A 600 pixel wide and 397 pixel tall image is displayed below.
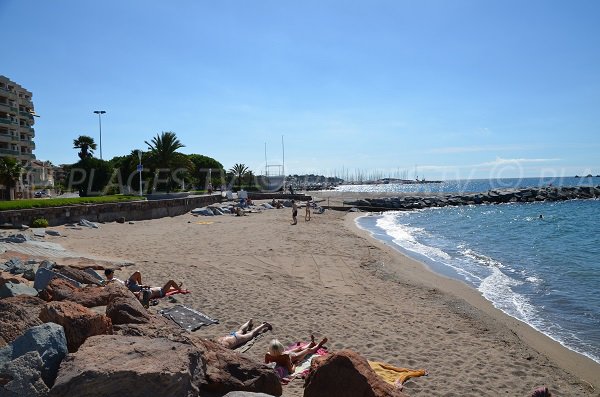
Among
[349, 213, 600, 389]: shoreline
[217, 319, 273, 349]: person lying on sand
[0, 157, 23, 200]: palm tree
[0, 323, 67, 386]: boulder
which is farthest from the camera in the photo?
[0, 157, 23, 200]: palm tree

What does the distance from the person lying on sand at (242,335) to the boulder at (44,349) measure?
9.86 ft

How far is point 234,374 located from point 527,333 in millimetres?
7333

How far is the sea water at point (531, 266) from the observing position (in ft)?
34.0

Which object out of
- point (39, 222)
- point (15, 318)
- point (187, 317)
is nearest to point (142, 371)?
point (15, 318)

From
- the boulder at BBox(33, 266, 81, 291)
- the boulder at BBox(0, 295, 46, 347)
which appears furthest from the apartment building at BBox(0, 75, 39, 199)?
the boulder at BBox(0, 295, 46, 347)

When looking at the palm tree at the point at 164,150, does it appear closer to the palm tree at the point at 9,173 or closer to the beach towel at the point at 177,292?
the palm tree at the point at 9,173

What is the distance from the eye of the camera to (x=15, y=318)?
4.76m

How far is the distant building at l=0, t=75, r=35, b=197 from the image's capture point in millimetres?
52844

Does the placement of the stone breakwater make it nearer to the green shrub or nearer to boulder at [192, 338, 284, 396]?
the green shrub

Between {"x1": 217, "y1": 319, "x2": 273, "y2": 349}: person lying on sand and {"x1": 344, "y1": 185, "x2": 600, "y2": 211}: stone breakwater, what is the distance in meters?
46.5

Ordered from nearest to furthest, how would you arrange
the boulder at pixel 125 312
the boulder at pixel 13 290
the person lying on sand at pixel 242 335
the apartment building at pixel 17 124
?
1. the boulder at pixel 125 312
2. the boulder at pixel 13 290
3. the person lying on sand at pixel 242 335
4. the apartment building at pixel 17 124

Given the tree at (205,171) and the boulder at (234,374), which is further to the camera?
the tree at (205,171)

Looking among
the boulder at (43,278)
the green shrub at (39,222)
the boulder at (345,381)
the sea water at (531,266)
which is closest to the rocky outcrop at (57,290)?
the boulder at (43,278)

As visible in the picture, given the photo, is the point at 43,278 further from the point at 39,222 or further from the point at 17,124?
the point at 17,124
